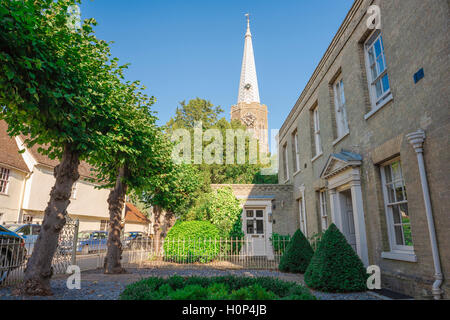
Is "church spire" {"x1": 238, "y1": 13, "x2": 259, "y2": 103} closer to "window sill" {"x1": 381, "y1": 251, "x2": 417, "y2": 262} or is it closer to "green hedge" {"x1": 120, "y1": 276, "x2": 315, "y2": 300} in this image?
"window sill" {"x1": 381, "y1": 251, "x2": 417, "y2": 262}

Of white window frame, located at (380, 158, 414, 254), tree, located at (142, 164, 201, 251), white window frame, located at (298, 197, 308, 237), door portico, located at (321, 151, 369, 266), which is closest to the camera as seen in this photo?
white window frame, located at (380, 158, 414, 254)

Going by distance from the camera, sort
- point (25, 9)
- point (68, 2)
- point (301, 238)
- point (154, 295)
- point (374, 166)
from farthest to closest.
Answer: point (301, 238) < point (374, 166) < point (68, 2) < point (25, 9) < point (154, 295)


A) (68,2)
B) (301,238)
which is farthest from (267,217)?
(68,2)

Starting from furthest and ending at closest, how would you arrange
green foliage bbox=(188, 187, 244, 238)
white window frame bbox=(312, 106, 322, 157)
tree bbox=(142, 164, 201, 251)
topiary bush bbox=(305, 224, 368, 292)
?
tree bbox=(142, 164, 201, 251) < green foliage bbox=(188, 187, 244, 238) < white window frame bbox=(312, 106, 322, 157) < topiary bush bbox=(305, 224, 368, 292)

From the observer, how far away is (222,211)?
1533 cm

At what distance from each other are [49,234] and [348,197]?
916cm

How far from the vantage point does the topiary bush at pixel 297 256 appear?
9695 millimetres

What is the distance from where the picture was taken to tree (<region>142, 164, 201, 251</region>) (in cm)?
1573

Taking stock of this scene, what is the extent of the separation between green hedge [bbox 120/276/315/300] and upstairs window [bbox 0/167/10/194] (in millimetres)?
18308

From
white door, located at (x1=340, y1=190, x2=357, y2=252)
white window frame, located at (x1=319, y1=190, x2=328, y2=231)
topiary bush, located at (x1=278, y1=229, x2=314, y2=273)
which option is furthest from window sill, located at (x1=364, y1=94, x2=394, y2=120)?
topiary bush, located at (x1=278, y1=229, x2=314, y2=273)

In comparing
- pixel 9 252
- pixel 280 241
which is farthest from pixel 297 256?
pixel 9 252
